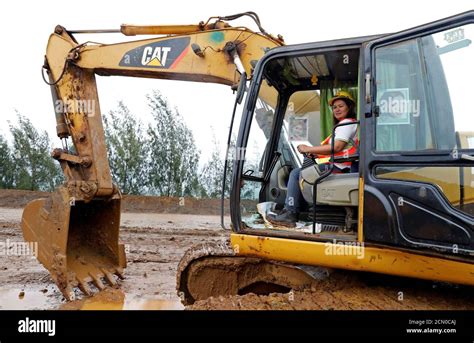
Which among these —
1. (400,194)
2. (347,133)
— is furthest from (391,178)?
(347,133)

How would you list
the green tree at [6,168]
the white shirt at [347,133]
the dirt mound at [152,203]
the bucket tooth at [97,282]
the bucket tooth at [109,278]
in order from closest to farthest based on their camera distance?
1. the white shirt at [347,133]
2. the bucket tooth at [97,282]
3. the bucket tooth at [109,278]
4. the dirt mound at [152,203]
5. the green tree at [6,168]

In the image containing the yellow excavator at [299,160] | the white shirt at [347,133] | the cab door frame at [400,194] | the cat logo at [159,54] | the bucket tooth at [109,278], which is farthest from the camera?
the bucket tooth at [109,278]

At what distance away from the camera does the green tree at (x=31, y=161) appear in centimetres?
2555

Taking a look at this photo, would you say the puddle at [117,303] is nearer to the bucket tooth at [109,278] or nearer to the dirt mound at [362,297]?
the bucket tooth at [109,278]

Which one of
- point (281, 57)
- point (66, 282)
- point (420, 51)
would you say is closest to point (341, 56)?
point (281, 57)

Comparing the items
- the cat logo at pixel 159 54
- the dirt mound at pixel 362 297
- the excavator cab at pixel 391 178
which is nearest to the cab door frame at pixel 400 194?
the excavator cab at pixel 391 178

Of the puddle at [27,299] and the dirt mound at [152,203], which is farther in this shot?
the dirt mound at [152,203]

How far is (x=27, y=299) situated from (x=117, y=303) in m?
1.01

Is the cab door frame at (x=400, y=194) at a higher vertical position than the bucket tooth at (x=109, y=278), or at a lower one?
higher

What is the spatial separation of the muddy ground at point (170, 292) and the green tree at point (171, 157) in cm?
1651

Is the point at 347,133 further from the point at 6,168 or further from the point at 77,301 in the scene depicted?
the point at 6,168

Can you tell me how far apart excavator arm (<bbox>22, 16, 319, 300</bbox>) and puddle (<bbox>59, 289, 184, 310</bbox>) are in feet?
0.41

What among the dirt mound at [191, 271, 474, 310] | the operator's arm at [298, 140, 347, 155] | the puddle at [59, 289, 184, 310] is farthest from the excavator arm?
the dirt mound at [191, 271, 474, 310]
